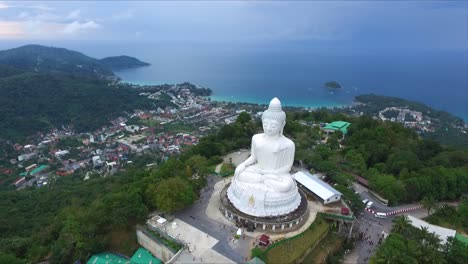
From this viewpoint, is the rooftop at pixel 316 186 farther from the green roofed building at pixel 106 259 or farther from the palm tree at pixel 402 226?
the green roofed building at pixel 106 259

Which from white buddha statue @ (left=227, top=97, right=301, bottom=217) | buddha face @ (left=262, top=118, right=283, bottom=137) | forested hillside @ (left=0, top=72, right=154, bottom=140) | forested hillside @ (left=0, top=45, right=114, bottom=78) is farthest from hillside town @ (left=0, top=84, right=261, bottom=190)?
forested hillside @ (left=0, top=45, right=114, bottom=78)

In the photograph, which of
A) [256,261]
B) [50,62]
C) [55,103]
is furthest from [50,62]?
[256,261]

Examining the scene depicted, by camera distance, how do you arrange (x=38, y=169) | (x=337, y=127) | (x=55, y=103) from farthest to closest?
1. (x=55, y=103)
2. (x=38, y=169)
3. (x=337, y=127)

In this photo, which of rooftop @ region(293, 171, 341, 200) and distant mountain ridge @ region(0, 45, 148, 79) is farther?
distant mountain ridge @ region(0, 45, 148, 79)

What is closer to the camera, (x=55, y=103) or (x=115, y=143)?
(x=115, y=143)

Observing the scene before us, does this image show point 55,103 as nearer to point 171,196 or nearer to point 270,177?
point 171,196

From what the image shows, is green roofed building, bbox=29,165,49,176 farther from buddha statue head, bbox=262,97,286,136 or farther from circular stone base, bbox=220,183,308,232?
buddha statue head, bbox=262,97,286,136
